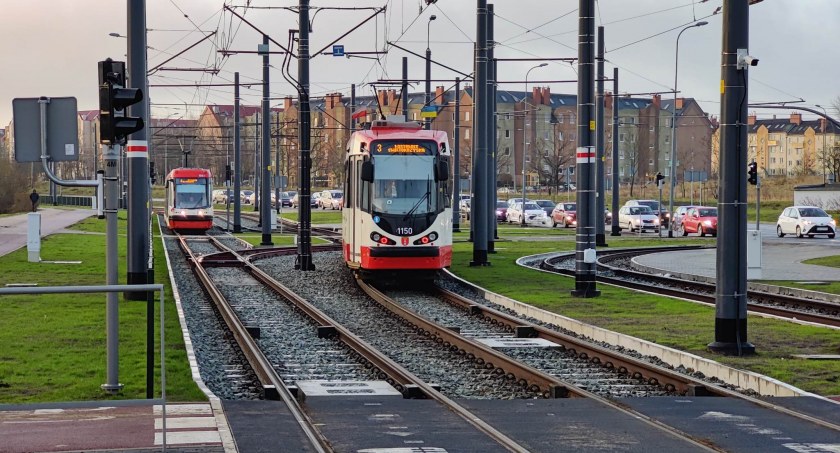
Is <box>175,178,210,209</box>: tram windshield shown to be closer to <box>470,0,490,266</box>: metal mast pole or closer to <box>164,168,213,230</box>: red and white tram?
<box>164,168,213,230</box>: red and white tram

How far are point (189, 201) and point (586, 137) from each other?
1694 inches

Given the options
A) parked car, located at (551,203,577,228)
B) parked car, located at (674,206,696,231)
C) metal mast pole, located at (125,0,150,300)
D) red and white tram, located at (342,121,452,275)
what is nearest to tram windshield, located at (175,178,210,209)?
parked car, located at (551,203,577,228)

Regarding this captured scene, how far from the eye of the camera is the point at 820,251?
151ft

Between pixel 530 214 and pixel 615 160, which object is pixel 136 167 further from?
pixel 530 214

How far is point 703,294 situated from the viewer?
27656 millimetres

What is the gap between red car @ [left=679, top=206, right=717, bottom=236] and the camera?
62.2 meters

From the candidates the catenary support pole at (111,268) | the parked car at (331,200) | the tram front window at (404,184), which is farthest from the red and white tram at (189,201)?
the catenary support pole at (111,268)

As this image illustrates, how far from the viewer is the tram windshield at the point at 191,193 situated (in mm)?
64625

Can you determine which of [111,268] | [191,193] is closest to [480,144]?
[111,268]

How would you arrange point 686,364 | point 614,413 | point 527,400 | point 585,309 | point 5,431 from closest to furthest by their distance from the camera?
point 5,431 → point 614,413 → point 527,400 → point 686,364 → point 585,309

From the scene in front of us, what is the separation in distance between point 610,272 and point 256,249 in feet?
50.8

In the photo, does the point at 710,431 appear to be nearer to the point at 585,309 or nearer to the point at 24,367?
the point at 24,367

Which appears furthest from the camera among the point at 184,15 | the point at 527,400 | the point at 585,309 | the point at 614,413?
the point at 184,15

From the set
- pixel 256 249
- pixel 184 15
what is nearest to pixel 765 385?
pixel 184 15
